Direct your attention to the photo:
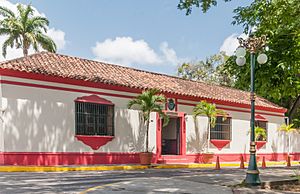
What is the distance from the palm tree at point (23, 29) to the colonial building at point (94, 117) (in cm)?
1483

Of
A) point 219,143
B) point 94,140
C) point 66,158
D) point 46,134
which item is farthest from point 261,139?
point 46,134

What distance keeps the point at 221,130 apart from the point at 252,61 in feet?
40.3

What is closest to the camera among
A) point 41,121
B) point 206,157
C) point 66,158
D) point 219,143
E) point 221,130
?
point 41,121

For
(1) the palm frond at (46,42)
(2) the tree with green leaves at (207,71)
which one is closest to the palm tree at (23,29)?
(1) the palm frond at (46,42)

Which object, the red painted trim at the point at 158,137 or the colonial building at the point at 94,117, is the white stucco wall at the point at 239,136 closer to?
the colonial building at the point at 94,117

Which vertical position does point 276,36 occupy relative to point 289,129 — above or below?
above

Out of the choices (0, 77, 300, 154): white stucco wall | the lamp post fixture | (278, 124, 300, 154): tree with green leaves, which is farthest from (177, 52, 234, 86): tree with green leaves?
the lamp post fixture

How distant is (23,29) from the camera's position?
3406cm

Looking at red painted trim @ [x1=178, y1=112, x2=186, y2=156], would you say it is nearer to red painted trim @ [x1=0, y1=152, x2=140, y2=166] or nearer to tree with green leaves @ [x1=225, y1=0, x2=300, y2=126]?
red painted trim @ [x1=0, y1=152, x2=140, y2=166]

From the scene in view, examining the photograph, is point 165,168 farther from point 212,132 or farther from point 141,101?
point 212,132

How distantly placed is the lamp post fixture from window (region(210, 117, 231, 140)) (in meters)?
11.2

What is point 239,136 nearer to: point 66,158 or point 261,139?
point 261,139

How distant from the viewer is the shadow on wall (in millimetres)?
15422

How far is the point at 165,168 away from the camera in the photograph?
60.3 feet
